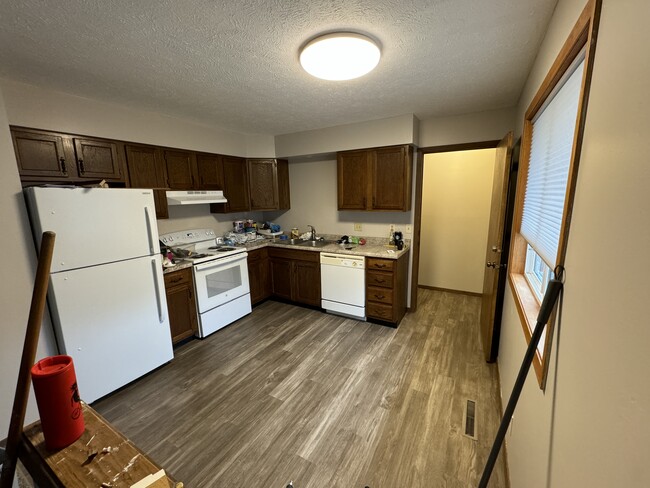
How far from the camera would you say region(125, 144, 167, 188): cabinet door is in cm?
269

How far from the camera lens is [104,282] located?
212cm

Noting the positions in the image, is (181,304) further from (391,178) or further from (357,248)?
(391,178)

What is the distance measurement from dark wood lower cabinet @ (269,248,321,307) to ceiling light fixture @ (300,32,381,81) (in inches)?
89.3

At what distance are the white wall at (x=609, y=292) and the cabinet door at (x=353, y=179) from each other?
2.55 meters

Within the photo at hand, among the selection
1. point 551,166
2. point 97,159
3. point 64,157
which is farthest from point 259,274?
point 551,166

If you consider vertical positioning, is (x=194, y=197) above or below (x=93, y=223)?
above

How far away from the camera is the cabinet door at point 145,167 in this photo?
2691mm

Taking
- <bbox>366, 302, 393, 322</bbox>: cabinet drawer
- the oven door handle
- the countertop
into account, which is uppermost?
the countertop

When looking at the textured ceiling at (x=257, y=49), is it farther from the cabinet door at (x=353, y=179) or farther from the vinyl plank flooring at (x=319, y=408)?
the vinyl plank flooring at (x=319, y=408)

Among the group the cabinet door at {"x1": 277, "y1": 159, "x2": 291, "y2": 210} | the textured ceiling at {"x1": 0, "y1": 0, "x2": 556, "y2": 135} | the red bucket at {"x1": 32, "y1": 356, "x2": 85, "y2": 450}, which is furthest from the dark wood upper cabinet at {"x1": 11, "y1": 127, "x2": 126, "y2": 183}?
the red bucket at {"x1": 32, "y1": 356, "x2": 85, "y2": 450}

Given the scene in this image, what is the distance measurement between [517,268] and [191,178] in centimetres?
346

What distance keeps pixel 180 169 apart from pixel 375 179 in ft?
7.68

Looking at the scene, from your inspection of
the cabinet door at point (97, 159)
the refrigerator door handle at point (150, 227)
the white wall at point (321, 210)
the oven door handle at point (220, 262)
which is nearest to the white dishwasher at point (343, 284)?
the white wall at point (321, 210)

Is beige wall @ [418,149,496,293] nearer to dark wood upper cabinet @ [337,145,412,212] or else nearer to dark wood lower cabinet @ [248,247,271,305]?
dark wood upper cabinet @ [337,145,412,212]
